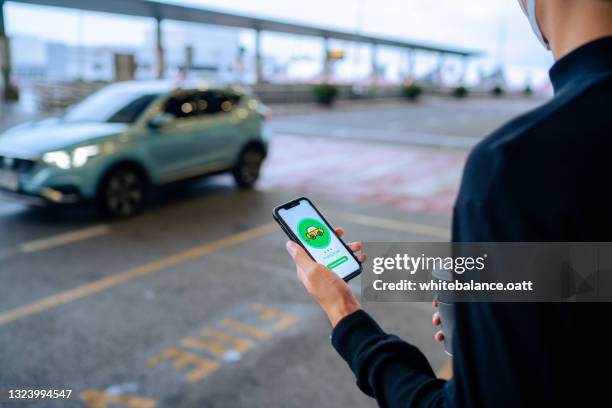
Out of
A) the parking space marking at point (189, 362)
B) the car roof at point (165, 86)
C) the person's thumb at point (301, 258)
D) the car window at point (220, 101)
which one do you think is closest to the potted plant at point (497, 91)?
the car window at point (220, 101)

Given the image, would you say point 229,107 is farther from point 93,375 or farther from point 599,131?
point 599,131

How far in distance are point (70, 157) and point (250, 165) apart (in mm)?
3431

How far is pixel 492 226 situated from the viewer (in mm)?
886

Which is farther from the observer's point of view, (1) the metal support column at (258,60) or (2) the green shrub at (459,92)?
(2) the green shrub at (459,92)

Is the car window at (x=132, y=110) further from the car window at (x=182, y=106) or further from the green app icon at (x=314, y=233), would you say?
the green app icon at (x=314, y=233)

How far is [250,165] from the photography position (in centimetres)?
1030

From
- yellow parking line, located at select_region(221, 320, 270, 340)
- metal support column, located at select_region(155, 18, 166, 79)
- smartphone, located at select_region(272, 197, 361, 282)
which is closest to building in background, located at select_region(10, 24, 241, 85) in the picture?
metal support column, located at select_region(155, 18, 166, 79)

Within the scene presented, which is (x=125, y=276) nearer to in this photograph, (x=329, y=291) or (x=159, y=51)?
(x=329, y=291)

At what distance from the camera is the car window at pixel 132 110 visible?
8.47 m

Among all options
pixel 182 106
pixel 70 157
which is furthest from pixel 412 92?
pixel 70 157

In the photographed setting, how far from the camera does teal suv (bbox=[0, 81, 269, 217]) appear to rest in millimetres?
7445

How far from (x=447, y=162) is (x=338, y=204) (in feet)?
18.4

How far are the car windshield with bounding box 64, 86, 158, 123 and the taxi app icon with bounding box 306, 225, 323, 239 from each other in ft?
24.2

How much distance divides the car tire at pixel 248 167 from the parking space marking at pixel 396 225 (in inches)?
87.5
